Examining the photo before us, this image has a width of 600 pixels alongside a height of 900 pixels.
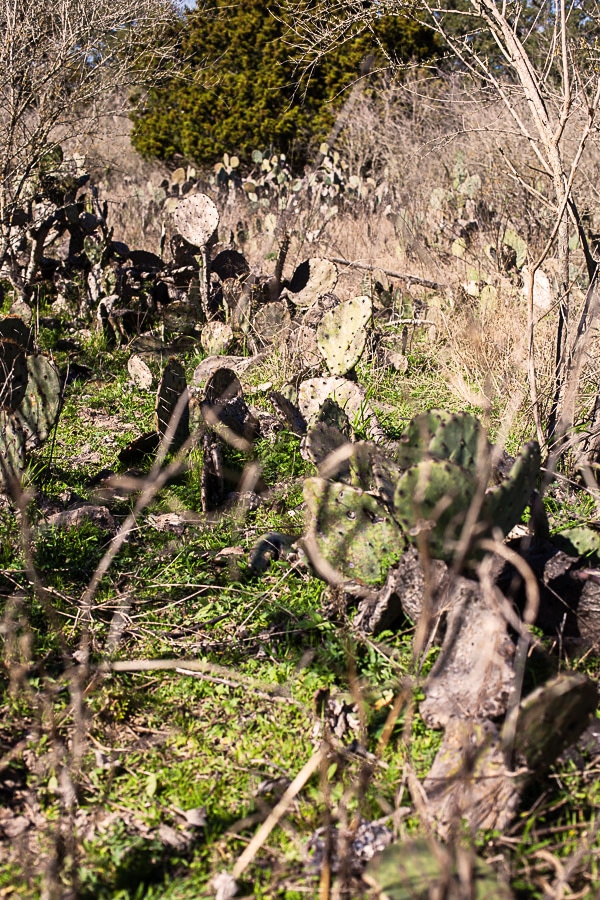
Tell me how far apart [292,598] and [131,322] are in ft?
10.4

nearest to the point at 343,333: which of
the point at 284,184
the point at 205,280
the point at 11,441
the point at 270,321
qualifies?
the point at 270,321

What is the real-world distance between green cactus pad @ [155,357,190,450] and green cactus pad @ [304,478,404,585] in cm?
118

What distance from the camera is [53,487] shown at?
3.16m

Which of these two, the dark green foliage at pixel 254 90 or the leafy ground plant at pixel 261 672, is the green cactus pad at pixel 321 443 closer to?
the leafy ground plant at pixel 261 672

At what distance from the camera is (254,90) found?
1202 centimetres

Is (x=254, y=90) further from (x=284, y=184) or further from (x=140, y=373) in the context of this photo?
(x=140, y=373)

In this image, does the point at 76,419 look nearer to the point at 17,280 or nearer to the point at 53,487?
the point at 53,487

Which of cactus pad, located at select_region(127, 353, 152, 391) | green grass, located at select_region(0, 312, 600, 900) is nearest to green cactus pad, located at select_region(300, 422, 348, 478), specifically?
green grass, located at select_region(0, 312, 600, 900)

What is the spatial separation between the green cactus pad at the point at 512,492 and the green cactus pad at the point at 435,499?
5 cm

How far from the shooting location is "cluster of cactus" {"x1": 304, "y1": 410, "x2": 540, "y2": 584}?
1.87 meters

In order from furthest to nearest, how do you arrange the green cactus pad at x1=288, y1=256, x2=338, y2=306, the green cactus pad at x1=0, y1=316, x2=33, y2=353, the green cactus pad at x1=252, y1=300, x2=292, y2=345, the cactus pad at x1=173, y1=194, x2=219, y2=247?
the cactus pad at x1=173, y1=194, x2=219, y2=247
the green cactus pad at x1=288, y1=256, x2=338, y2=306
the green cactus pad at x1=252, y1=300, x2=292, y2=345
the green cactus pad at x1=0, y1=316, x2=33, y2=353

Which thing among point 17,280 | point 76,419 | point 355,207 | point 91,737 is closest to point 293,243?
point 355,207

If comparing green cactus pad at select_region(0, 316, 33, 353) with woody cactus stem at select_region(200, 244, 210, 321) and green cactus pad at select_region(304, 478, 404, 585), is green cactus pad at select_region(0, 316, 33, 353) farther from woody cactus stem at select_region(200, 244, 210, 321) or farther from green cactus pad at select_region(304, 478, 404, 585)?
green cactus pad at select_region(304, 478, 404, 585)

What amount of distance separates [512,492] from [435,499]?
0.67 feet
